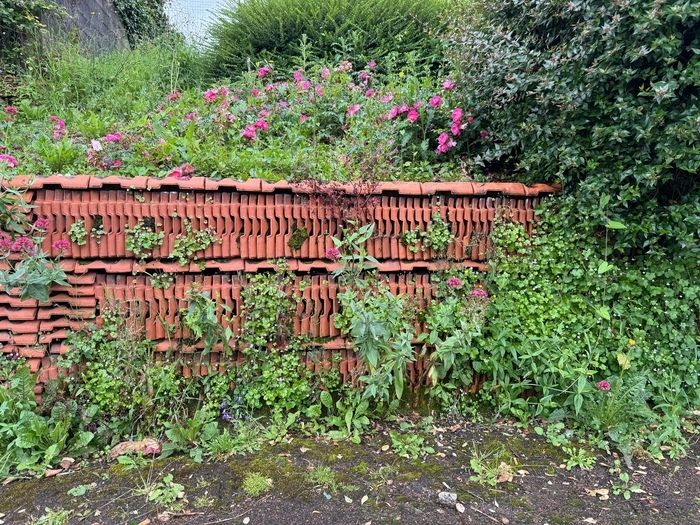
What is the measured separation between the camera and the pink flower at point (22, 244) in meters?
2.53

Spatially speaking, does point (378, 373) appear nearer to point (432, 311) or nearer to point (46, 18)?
point (432, 311)

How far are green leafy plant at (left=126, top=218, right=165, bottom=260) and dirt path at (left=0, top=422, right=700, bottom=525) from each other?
119 centimetres

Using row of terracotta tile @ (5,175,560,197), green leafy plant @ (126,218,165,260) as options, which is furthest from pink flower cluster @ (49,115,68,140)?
green leafy plant @ (126,218,165,260)

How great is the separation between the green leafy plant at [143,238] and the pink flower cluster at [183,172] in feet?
1.08

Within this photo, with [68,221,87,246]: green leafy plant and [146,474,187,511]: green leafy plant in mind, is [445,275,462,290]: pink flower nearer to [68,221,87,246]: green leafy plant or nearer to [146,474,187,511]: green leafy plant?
[146,474,187,511]: green leafy plant

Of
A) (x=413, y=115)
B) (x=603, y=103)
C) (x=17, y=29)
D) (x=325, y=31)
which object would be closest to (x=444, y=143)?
(x=413, y=115)

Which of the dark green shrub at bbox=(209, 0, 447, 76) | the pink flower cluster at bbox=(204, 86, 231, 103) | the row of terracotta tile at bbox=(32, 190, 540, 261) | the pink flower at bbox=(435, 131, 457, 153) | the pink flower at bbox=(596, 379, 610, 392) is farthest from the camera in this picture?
the dark green shrub at bbox=(209, 0, 447, 76)

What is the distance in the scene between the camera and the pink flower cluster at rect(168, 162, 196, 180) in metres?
2.90

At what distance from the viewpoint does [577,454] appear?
2535 mm

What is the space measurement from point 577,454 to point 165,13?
10.2 m

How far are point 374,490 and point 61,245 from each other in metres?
2.19

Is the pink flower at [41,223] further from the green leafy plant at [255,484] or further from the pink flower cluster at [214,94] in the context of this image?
the pink flower cluster at [214,94]

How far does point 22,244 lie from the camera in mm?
2539

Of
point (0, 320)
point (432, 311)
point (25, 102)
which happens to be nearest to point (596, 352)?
point (432, 311)
